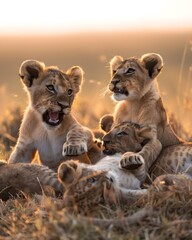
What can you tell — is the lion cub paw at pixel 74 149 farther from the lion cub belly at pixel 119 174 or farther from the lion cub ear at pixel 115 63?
the lion cub ear at pixel 115 63

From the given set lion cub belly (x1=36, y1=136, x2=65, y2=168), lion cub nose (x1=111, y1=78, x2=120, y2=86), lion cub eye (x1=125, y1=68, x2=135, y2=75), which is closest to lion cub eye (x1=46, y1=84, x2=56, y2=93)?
lion cub belly (x1=36, y1=136, x2=65, y2=168)

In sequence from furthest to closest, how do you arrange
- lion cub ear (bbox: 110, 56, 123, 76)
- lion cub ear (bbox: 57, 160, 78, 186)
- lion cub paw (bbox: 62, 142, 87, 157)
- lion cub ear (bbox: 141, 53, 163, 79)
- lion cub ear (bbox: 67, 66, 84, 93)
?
1. lion cub ear (bbox: 110, 56, 123, 76)
2. lion cub ear (bbox: 141, 53, 163, 79)
3. lion cub ear (bbox: 67, 66, 84, 93)
4. lion cub paw (bbox: 62, 142, 87, 157)
5. lion cub ear (bbox: 57, 160, 78, 186)

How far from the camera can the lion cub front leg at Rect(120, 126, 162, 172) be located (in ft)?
20.0

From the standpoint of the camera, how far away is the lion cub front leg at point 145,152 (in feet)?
20.0

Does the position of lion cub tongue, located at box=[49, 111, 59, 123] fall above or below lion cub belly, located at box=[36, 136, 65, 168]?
above

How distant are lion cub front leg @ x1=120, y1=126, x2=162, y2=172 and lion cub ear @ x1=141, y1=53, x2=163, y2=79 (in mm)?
626

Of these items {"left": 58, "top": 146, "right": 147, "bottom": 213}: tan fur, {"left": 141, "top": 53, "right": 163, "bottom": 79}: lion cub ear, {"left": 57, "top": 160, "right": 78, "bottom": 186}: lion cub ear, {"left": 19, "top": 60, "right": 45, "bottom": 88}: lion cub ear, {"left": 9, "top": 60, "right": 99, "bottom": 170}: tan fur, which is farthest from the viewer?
{"left": 141, "top": 53, "right": 163, "bottom": 79}: lion cub ear

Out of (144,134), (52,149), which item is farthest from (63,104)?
(144,134)

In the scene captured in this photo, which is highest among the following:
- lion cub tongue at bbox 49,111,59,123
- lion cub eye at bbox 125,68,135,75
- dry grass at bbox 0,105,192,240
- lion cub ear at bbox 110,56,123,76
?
lion cub ear at bbox 110,56,123,76

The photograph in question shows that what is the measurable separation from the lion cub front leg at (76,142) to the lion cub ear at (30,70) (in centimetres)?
60

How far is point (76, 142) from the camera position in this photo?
6609 millimetres

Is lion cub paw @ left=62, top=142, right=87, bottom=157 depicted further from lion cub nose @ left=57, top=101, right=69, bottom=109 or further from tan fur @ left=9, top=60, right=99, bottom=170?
lion cub nose @ left=57, top=101, right=69, bottom=109

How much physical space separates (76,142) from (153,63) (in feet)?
4.03

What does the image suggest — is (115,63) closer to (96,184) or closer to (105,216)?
(96,184)
